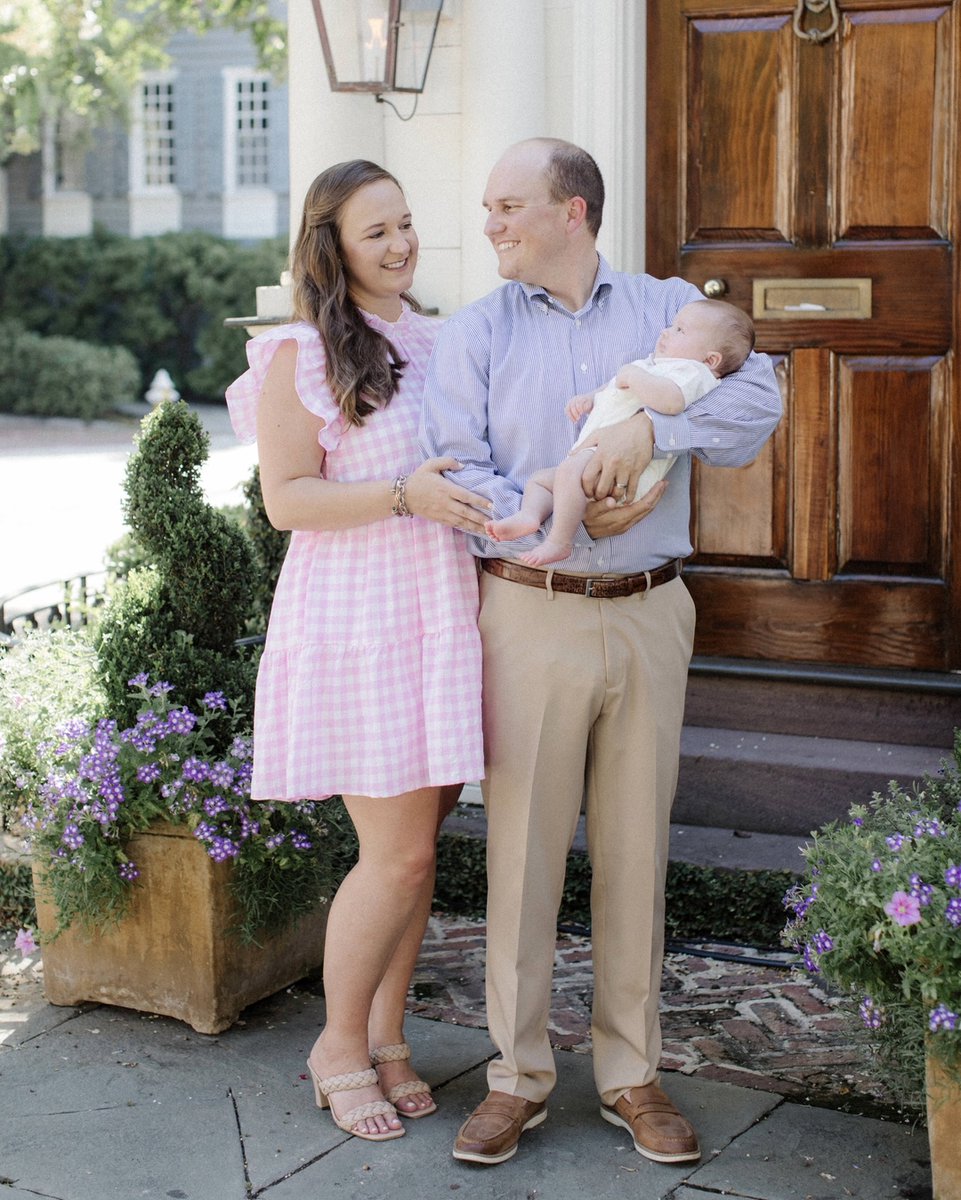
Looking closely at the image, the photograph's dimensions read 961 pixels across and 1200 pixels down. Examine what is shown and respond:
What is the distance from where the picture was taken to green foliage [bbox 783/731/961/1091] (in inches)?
107

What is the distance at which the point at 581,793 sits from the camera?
316 cm

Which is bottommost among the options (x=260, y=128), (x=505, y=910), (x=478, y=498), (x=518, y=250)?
(x=505, y=910)

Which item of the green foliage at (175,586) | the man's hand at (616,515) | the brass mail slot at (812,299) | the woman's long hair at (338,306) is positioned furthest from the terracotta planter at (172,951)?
the brass mail slot at (812,299)

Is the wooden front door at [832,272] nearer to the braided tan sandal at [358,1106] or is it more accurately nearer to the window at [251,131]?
the braided tan sandal at [358,1106]

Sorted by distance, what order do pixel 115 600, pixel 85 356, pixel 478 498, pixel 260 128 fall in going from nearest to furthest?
pixel 478 498, pixel 115 600, pixel 85 356, pixel 260 128

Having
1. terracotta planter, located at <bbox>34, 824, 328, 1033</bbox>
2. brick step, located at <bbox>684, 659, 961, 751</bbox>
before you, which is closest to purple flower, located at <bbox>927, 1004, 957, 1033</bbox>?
terracotta planter, located at <bbox>34, 824, 328, 1033</bbox>

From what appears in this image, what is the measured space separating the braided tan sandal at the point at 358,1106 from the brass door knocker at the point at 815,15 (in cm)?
332

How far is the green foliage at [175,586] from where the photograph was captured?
3994mm

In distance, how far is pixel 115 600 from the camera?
412 cm

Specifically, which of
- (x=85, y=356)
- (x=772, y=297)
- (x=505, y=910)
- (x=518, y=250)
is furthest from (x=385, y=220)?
(x=85, y=356)

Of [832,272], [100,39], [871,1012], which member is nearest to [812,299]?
[832,272]

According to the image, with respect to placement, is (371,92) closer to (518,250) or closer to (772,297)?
(772,297)

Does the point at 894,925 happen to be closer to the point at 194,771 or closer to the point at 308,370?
the point at 308,370

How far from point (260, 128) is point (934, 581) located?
27.3 meters
